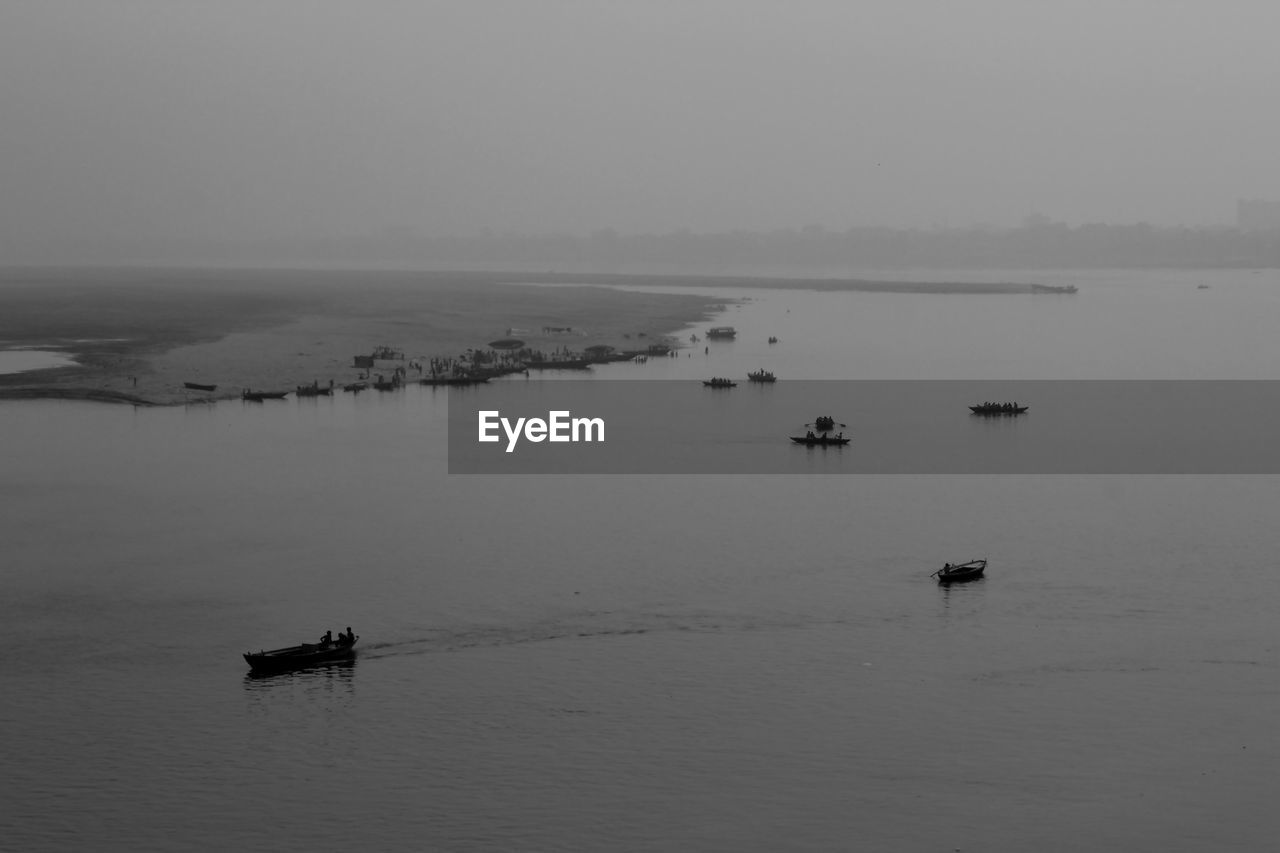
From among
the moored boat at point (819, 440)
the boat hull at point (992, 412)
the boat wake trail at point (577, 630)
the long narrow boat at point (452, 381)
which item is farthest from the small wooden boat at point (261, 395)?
the boat wake trail at point (577, 630)

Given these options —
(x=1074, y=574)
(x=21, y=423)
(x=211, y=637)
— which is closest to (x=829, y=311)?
(x=21, y=423)

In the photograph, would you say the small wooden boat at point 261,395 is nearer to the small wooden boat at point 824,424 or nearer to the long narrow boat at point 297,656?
the small wooden boat at point 824,424

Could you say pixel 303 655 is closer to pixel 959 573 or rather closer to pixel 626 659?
pixel 626 659

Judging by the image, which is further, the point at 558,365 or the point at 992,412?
the point at 558,365

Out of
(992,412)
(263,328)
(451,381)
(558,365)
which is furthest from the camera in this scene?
(263,328)

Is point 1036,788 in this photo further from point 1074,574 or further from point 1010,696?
point 1074,574

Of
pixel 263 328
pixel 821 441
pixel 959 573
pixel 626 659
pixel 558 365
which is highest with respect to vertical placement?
pixel 263 328

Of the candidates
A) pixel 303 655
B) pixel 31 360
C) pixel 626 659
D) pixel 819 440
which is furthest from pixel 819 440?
pixel 31 360
